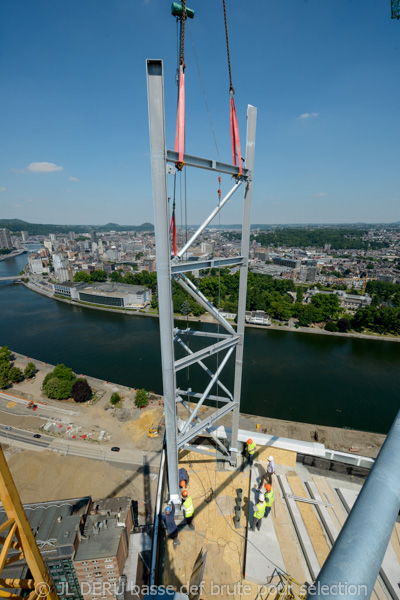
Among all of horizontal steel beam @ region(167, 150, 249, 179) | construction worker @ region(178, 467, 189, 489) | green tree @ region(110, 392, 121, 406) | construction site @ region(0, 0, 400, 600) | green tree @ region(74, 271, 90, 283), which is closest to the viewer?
construction site @ region(0, 0, 400, 600)

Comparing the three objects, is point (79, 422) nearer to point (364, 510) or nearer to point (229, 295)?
point (364, 510)

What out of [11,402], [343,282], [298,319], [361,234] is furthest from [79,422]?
[361,234]

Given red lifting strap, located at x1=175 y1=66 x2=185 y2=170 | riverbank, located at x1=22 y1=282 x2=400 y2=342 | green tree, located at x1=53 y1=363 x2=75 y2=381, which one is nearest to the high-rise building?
riverbank, located at x1=22 y1=282 x2=400 y2=342

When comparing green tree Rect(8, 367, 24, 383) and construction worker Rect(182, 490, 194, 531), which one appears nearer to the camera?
construction worker Rect(182, 490, 194, 531)

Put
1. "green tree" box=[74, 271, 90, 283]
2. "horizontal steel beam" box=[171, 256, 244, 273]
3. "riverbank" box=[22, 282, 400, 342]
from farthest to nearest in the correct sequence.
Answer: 1. "green tree" box=[74, 271, 90, 283]
2. "riverbank" box=[22, 282, 400, 342]
3. "horizontal steel beam" box=[171, 256, 244, 273]

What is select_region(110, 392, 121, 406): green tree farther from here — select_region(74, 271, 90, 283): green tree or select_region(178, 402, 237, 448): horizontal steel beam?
select_region(74, 271, 90, 283): green tree

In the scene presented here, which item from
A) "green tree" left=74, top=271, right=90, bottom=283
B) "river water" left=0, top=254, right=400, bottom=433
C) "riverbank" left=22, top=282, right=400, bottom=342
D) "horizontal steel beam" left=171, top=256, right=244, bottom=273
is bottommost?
"river water" left=0, top=254, right=400, bottom=433
